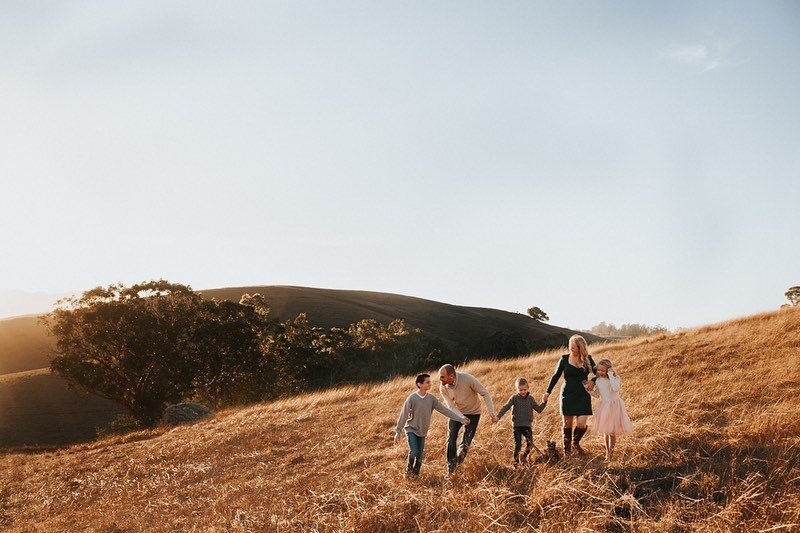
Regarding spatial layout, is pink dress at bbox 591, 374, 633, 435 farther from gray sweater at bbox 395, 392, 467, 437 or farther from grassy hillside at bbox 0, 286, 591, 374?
grassy hillside at bbox 0, 286, 591, 374

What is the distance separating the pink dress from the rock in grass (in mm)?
24047

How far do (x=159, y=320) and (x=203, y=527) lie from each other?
110ft

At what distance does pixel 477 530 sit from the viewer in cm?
592

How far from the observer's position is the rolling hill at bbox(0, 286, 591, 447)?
157 feet

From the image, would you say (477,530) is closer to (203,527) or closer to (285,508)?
(285,508)

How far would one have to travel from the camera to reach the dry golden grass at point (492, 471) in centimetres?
614

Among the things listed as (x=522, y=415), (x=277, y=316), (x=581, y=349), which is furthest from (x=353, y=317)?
(x=581, y=349)

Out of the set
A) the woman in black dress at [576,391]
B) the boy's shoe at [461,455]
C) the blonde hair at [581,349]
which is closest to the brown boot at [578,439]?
the woman in black dress at [576,391]

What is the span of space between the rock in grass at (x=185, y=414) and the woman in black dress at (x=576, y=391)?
77.1 feet

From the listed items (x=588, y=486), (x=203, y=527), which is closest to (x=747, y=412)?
(x=588, y=486)

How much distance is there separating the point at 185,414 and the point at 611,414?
25.7 meters

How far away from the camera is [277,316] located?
8856cm

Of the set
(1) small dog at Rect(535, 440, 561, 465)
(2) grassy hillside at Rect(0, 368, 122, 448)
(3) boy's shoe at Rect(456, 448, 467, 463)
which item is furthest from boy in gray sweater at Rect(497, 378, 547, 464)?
(2) grassy hillside at Rect(0, 368, 122, 448)

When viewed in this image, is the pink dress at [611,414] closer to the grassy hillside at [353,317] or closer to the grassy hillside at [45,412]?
the grassy hillside at [45,412]
